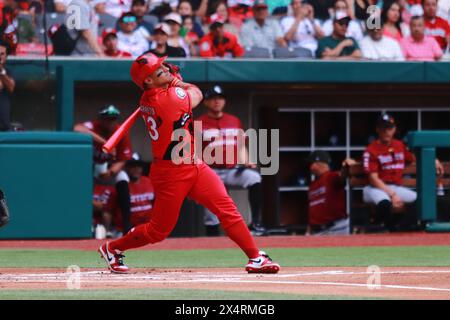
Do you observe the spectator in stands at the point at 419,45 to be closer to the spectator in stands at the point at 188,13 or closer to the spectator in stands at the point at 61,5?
the spectator in stands at the point at 188,13

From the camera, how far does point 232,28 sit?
14859mm

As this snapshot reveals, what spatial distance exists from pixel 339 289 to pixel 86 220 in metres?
5.72

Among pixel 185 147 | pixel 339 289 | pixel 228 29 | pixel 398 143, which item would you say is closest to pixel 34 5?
pixel 228 29

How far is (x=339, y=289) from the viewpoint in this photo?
23.8 feet

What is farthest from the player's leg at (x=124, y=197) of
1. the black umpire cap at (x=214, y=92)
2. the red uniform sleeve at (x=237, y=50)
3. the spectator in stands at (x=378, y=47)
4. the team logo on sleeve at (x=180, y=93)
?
the team logo on sleeve at (x=180, y=93)

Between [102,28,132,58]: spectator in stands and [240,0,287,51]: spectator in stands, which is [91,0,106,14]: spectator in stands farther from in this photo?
[240,0,287,51]: spectator in stands

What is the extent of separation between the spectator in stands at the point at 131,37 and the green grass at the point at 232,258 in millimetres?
3864

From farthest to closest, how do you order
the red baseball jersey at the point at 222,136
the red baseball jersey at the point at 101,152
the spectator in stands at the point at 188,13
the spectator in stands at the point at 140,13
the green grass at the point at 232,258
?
1. the spectator in stands at the point at 188,13
2. the spectator in stands at the point at 140,13
3. the red baseball jersey at the point at 101,152
4. the red baseball jersey at the point at 222,136
5. the green grass at the point at 232,258

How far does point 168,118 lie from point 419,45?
26.8ft

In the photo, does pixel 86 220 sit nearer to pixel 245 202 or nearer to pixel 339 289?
pixel 245 202

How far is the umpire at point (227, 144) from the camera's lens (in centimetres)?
1289

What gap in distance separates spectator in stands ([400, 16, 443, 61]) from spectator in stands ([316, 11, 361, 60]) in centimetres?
80

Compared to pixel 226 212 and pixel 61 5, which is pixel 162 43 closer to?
pixel 61 5
